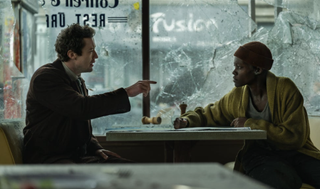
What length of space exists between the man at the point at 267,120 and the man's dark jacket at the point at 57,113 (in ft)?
1.73

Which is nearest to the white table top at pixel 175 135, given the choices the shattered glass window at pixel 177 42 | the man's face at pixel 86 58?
the man's face at pixel 86 58

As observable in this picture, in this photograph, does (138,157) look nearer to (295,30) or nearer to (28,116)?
(28,116)

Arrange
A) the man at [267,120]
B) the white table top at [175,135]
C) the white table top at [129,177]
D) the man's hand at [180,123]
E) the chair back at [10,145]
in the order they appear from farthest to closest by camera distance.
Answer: the man's hand at [180,123] < the man at [267,120] < the chair back at [10,145] < the white table top at [175,135] < the white table top at [129,177]

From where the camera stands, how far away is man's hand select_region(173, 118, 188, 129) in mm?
2699

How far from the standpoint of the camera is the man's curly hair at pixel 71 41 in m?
2.75

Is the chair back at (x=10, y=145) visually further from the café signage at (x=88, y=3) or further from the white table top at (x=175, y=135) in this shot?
the café signage at (x=88, y=3)

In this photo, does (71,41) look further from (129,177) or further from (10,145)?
(129,177)

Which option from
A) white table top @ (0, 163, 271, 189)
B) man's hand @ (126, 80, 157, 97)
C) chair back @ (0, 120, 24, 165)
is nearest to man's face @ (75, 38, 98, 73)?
man's hand @ (126, 80, 157, 97)

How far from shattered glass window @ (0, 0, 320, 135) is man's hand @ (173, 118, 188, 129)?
0.83 metres

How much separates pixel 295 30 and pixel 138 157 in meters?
1.81

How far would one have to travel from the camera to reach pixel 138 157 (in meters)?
3.73

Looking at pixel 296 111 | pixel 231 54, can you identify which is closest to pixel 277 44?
pixel 231 54

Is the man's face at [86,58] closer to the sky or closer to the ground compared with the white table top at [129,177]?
closer to the sky

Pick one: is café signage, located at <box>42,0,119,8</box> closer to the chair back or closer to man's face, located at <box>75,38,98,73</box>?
man's face, located at <box>75,38,98,73</box>
